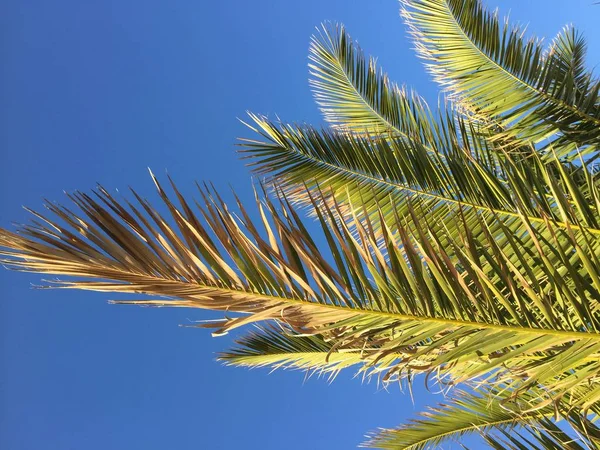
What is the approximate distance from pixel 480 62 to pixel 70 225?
12.7ft

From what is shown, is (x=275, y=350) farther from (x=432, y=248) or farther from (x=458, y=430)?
(x=432, y=248)

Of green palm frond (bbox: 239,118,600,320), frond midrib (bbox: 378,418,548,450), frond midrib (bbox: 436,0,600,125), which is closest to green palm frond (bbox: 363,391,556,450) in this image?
frond midrib (bbox: 378,418,548,450)

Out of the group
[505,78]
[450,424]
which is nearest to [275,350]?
[450,424]

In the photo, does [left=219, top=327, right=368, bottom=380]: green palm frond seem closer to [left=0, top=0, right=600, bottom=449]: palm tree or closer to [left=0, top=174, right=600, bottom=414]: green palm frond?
[left=0, top=0, right=600, bottom=449]: palm tree

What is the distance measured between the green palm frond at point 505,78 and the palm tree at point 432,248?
1cm

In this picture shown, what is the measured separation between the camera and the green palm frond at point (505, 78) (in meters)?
4.09

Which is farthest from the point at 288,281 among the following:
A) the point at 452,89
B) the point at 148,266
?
the point at 452,89

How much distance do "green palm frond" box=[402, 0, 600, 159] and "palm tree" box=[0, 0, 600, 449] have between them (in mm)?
11

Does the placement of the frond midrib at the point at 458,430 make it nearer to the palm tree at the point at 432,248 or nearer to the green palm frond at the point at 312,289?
the palm tree at the point at 432,248

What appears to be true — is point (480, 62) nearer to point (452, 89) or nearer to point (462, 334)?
point (452, 89)

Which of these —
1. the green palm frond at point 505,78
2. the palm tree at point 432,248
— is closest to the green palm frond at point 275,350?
the palm tree at point 432,248

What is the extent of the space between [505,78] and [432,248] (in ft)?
11.0

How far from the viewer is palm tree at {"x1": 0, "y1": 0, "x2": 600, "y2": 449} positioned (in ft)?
4.78

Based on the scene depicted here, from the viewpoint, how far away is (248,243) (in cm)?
155
